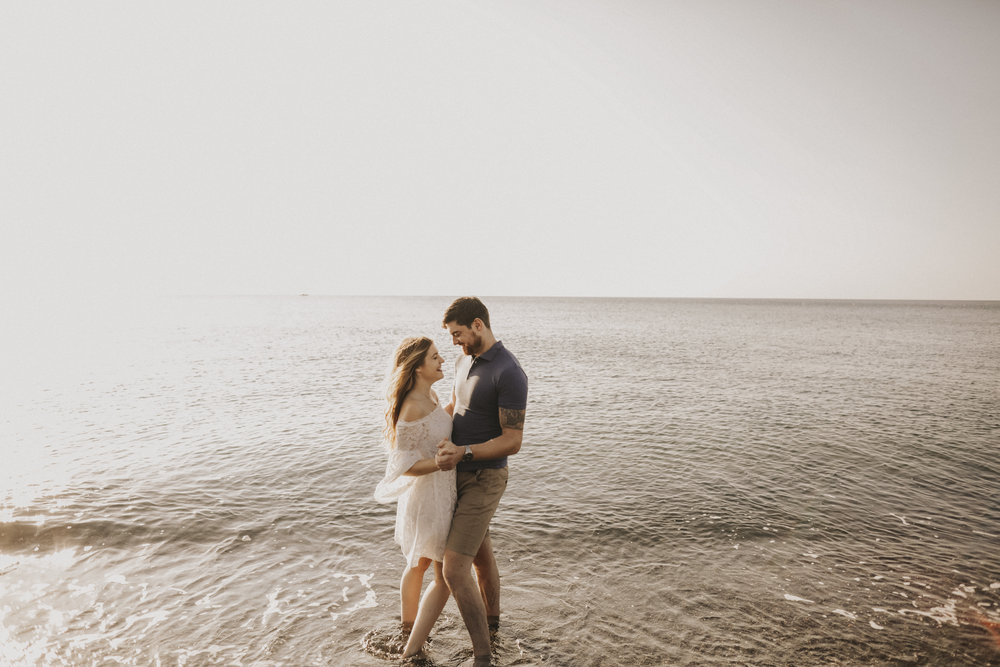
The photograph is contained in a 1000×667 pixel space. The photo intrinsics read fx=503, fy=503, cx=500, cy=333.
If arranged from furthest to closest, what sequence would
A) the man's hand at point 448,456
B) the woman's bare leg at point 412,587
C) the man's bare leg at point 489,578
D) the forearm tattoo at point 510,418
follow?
the man's bare leg at point 489,578 → the woman's bare leg at point 412,587 → the forearm tattoo at point 510,418 → the man's hand at point 448,456

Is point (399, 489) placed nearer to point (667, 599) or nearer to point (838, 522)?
point (667, 599)

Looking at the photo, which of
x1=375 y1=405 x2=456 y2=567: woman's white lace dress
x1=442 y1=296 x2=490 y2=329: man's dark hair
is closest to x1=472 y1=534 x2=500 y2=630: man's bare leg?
x1=375 y1=405 x2=456 y2=567: woman's white lace dress

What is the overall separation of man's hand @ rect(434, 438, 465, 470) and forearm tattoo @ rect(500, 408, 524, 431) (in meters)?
0.45

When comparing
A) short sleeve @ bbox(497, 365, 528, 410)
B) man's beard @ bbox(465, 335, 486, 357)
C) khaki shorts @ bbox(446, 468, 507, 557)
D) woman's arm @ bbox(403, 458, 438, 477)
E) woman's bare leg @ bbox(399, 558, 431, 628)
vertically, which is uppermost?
man's beard @ bbox(465, 335, 486, 357)

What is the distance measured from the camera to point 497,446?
4453mm

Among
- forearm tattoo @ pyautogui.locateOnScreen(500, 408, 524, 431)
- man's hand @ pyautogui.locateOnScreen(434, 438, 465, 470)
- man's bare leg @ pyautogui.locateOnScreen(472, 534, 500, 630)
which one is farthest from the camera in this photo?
man's bare leg @ pyautogui.locateOnScreen(472, 534, 500, 630)

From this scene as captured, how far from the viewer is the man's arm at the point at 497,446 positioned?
4359 millimetres

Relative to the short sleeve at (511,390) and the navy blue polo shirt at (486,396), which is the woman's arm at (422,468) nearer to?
the navy blue polo shirt at (486,396)

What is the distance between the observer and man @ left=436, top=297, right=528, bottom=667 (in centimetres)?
450

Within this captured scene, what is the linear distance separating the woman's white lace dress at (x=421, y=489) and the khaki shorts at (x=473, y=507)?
0.09m

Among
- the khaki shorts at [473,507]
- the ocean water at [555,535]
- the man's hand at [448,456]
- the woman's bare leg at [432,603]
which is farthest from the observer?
the ocean water at [555,535]

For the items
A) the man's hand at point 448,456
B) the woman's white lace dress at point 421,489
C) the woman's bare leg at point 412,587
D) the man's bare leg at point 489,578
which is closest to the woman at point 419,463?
the woman's white lace dress at point 421,489

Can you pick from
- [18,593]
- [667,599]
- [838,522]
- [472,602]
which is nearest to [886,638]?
[667,599]

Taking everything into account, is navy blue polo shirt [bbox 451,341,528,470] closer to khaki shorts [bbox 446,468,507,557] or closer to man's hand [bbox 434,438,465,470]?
khaki shorts [bbox 446,468,507,557]
